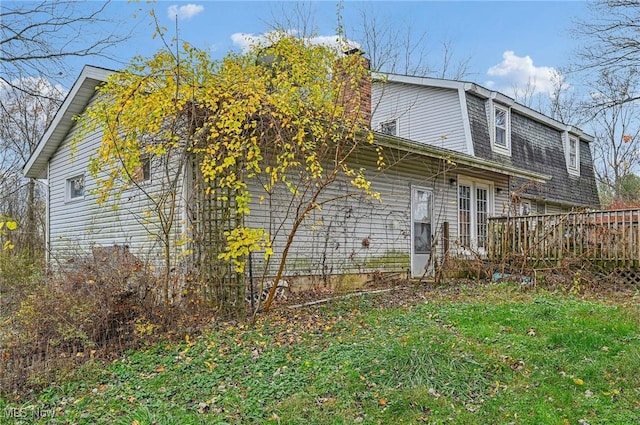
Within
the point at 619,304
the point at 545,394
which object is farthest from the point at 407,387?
the point at 619,304

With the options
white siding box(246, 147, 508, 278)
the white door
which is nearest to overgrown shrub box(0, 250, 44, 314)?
white siding box(246, 147, 508, 278)

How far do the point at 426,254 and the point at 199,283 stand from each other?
6390 mm

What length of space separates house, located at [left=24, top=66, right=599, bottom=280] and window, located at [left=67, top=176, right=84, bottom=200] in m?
0.03

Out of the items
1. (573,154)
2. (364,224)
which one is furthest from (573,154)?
(364,224)

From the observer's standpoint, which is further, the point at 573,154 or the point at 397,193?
the point at 573,154

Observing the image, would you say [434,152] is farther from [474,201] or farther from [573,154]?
[573,154]

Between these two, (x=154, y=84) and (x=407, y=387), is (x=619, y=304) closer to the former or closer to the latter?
(x=407, y=387)

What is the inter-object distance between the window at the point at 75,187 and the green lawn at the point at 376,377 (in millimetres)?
7123

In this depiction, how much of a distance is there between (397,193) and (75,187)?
782 cm

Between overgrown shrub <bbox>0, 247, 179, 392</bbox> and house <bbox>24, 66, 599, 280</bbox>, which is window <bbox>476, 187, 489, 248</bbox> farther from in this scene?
overgrown shrub <bbox>0, 247, 179, 392</bbox>

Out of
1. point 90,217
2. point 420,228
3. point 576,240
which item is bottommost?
point 576,240

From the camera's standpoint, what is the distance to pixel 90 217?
34.9 ft

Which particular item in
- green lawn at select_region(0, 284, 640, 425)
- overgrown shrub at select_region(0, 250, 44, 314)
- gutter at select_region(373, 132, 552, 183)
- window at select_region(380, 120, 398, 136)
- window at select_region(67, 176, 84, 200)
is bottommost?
green lawn at select_region(0, 284, 640, 425)

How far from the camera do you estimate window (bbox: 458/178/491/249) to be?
1232cm
